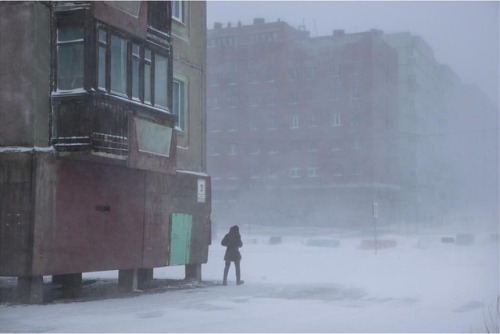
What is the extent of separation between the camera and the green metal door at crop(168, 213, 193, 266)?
19.3 metres

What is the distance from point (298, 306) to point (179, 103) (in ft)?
27.6

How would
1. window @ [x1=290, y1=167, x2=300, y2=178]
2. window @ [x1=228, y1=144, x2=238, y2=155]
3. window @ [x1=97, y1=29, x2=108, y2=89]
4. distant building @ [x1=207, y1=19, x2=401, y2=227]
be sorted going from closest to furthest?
window @ [x1=97, y1=29, x2=108, y2=89] < distant building @ [x1=207, y1=19, x2=401, y2=227] < window @ [x1=290, y1=167, x2=300, y2=178] < window @ [x1=228, y1=144, x2=238, y2=155]

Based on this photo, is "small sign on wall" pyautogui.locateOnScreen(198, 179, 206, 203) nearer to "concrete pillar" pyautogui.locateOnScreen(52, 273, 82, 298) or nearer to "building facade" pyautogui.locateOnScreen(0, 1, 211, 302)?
"building facade" pyautogui.locateOnScreen(0, 1, 211, 302)

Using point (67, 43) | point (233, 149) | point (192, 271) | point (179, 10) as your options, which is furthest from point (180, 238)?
point (233, 149)

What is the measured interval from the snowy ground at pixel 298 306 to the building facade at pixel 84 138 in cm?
121

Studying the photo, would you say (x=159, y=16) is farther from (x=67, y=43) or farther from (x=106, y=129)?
(x=106, y=129)

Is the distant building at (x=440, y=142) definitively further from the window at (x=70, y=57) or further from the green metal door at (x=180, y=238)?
the window at (x=70, y=57)

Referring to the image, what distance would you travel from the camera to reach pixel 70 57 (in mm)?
15695

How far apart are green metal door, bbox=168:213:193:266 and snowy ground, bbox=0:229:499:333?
101 cm

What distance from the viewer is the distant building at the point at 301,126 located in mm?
76375

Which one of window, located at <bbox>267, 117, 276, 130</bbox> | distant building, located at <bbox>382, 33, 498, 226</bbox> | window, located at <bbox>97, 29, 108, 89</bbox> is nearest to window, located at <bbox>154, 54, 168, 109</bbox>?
window, located at <bbox>97, 29, 108, 89</bbox>

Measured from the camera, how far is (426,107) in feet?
287

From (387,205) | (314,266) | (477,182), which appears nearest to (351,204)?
(387,205)

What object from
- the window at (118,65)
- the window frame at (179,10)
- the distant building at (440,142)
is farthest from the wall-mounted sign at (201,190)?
the distant building at (440,142)
